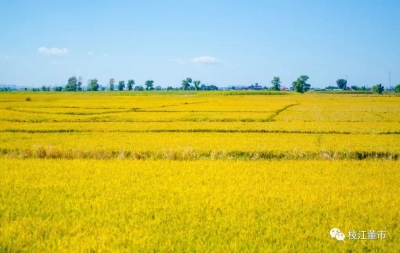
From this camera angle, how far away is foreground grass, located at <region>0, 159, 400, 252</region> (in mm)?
4582

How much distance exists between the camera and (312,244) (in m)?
4.54

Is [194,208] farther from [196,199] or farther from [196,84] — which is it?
[196,84]

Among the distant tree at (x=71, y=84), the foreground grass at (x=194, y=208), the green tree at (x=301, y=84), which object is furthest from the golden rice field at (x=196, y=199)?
the distant tree at (x=71, y=84)

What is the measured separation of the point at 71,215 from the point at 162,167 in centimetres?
385

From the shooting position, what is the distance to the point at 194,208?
5.82 m

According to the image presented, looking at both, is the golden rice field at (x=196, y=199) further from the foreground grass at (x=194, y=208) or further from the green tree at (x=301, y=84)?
the green tree at (x=301, y=84)

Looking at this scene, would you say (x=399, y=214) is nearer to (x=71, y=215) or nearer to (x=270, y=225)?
(x=270, y=225)

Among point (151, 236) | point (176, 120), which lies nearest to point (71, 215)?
point (151, 236)

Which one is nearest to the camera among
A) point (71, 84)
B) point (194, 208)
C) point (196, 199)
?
point (194, 208)

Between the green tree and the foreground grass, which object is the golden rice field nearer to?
the foreground grass

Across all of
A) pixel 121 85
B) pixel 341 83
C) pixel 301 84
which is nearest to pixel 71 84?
pixel 121 85

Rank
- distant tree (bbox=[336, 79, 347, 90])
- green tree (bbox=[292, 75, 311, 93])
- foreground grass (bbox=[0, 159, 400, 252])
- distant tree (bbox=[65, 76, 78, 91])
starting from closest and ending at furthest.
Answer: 1. foreground grass (bbox=[0, 159, 400, 252])
2. green tree (bbox=[292, 75, 311, 93])
3. distant tree (bbox=[65, 76, 78, 91])
4. distant tree (bbox=[336, 79, 347, 90])

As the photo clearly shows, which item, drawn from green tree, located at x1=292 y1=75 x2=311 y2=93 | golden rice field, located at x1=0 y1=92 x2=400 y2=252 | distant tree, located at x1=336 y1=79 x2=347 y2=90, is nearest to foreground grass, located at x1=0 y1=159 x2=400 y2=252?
golden rice field, located at x1=0 y1=92 x2=400 y2=252

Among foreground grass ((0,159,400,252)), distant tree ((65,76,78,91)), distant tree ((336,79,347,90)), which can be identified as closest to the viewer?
foreground grass ((0,159,400,252))
